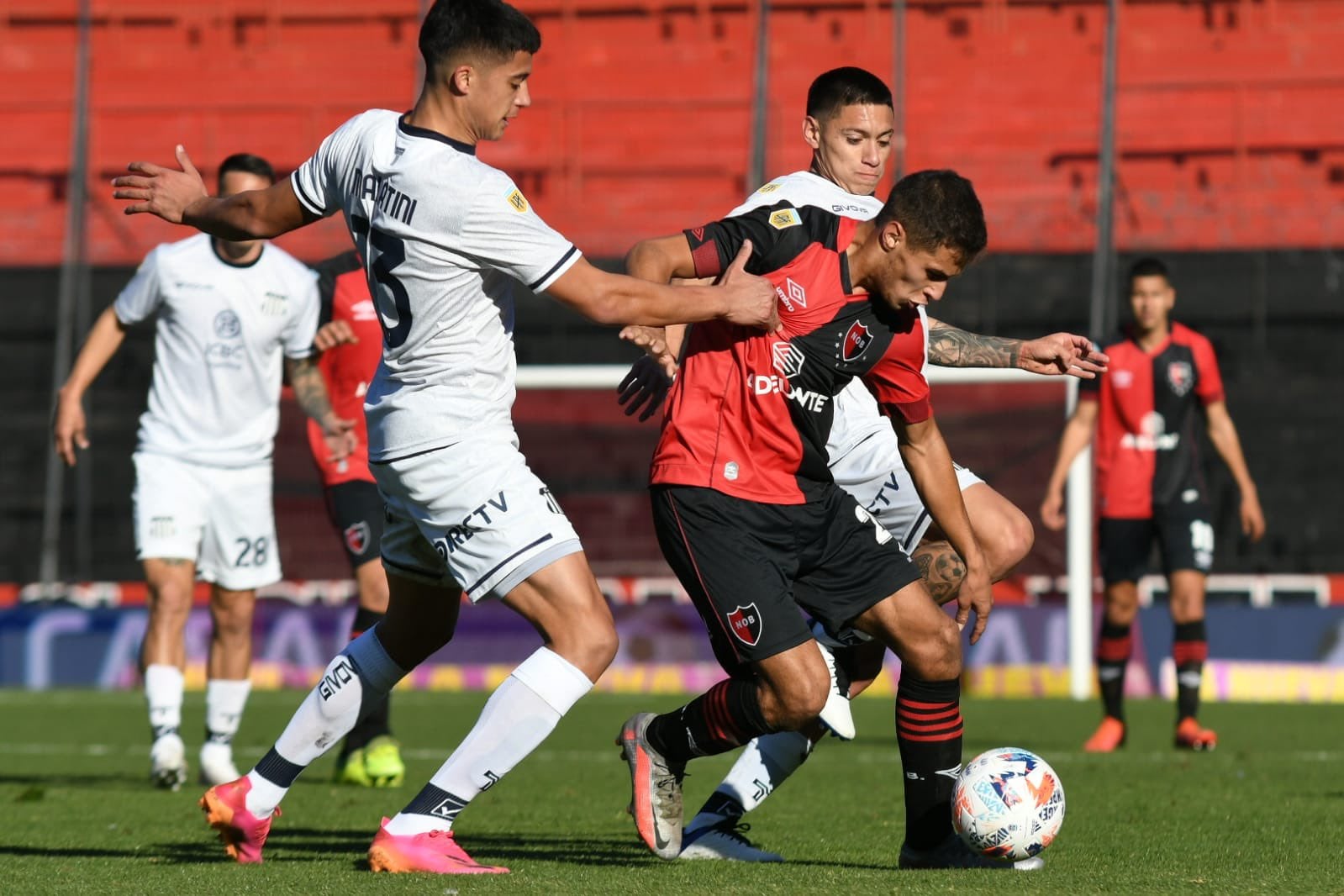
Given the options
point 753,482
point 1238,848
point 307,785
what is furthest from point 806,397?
point 307,785

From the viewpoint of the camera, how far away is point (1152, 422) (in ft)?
32.2

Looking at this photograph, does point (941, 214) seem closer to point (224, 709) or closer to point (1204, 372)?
point (224, 709)

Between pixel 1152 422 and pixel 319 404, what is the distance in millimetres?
4542

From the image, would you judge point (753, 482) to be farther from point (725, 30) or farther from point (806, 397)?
point (725, 30)

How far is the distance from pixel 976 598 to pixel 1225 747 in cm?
463

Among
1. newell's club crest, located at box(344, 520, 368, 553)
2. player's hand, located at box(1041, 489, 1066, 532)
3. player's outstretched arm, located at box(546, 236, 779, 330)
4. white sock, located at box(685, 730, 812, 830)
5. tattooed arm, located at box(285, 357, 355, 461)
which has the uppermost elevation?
player's outstretched arm, located at box(546, 236, 779, 330)

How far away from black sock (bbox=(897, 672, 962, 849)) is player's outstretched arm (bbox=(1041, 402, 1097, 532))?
16.0ft

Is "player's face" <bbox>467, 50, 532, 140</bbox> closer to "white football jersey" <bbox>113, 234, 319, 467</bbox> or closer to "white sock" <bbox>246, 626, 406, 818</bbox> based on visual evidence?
"white sock" <bbox>246, 626, 406, 818</bbox>

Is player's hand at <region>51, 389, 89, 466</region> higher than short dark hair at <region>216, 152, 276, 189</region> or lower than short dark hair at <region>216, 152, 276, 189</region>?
lower

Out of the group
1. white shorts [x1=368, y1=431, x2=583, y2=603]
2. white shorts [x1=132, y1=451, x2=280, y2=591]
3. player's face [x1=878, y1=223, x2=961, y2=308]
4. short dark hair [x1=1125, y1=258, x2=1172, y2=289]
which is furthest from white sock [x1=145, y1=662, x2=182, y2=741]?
short dark hair [x1=1125, y1=258, x2=1172, y2=289]

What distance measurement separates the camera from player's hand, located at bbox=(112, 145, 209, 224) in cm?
480

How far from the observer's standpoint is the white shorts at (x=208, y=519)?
7.50 meters

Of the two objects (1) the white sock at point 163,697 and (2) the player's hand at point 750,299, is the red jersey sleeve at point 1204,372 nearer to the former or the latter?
(1) the white sock at point 163,697

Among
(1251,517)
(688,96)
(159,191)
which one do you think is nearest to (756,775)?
(159,191)
